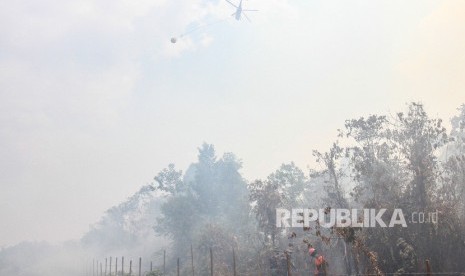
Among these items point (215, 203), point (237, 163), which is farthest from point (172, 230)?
point (237, 163)

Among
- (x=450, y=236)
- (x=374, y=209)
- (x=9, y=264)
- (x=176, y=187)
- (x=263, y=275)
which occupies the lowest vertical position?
(x=9, y=264)

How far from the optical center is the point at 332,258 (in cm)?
3366

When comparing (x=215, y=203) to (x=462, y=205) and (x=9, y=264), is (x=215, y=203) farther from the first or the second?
(x=9, y=264)

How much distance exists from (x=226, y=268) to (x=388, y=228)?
16.4 meters

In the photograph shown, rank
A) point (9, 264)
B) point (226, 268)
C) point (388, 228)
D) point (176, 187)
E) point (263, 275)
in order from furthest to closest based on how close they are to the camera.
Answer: point (9, 264), point (176, 187), point (226, 268), point (263, 275), point (388, 228)

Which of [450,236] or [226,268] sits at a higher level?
[450,236]

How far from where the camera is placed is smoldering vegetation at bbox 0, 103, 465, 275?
86.2ft

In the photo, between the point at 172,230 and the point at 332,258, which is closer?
the point at 332,258

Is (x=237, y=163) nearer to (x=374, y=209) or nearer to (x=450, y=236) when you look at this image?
(x=374, y=209)

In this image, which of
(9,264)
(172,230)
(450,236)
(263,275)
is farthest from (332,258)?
(9,264)

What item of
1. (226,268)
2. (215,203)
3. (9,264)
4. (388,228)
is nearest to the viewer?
(388,228)

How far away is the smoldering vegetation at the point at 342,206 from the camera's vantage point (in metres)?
26.3

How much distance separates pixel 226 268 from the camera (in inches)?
1491

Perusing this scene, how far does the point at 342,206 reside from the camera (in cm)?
3375
